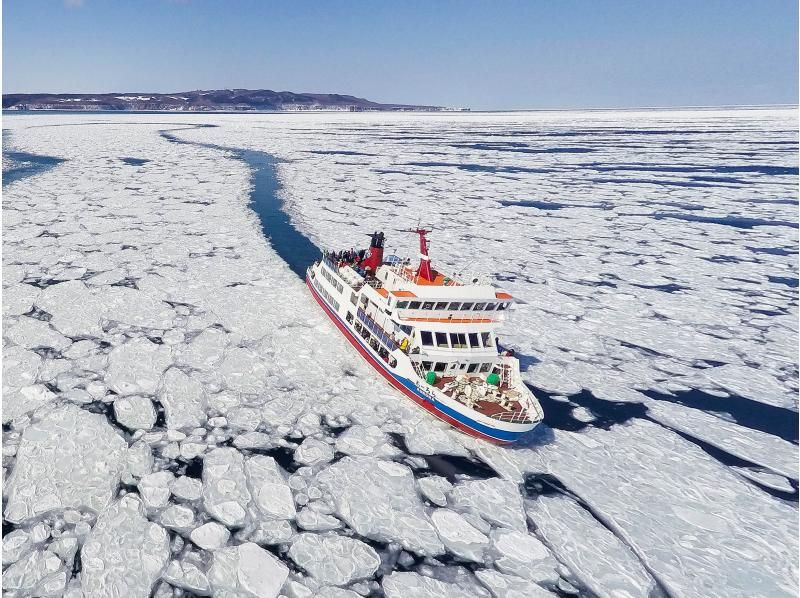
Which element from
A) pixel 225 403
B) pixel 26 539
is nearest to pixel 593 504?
pixel 225 403

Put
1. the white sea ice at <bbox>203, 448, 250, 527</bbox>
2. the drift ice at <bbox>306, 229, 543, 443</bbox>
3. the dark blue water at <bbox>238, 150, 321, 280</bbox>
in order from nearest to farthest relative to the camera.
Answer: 1. the white sea ice at <bbox>203, 448, 250, 527</bbox>
2. the drift ice at <bbox>306, 229, 543, 443</bbox>
3. the dark blue water at <bbox>238, 150, 321, 280</bbox>

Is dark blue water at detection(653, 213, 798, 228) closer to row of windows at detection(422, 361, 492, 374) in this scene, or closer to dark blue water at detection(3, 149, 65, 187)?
row of windows at detection(422, 361, 492, 374)

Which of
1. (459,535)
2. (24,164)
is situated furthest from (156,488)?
(24,164)

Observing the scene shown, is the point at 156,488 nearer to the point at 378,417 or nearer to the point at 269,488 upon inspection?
the point at 269,488

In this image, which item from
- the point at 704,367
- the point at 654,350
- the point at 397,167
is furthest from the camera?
the point at 397,167

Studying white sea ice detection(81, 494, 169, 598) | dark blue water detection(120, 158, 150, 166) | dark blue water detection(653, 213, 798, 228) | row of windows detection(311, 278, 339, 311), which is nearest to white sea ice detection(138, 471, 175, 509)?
white sea ice detection(81, 494, 169, 598)

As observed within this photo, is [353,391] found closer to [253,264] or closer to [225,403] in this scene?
[225,403]

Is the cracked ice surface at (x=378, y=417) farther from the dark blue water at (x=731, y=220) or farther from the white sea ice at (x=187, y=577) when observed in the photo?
the dark blue water at (x=731, y=220)

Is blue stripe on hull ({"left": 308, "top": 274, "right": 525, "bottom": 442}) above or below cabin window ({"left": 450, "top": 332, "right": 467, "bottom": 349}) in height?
below
